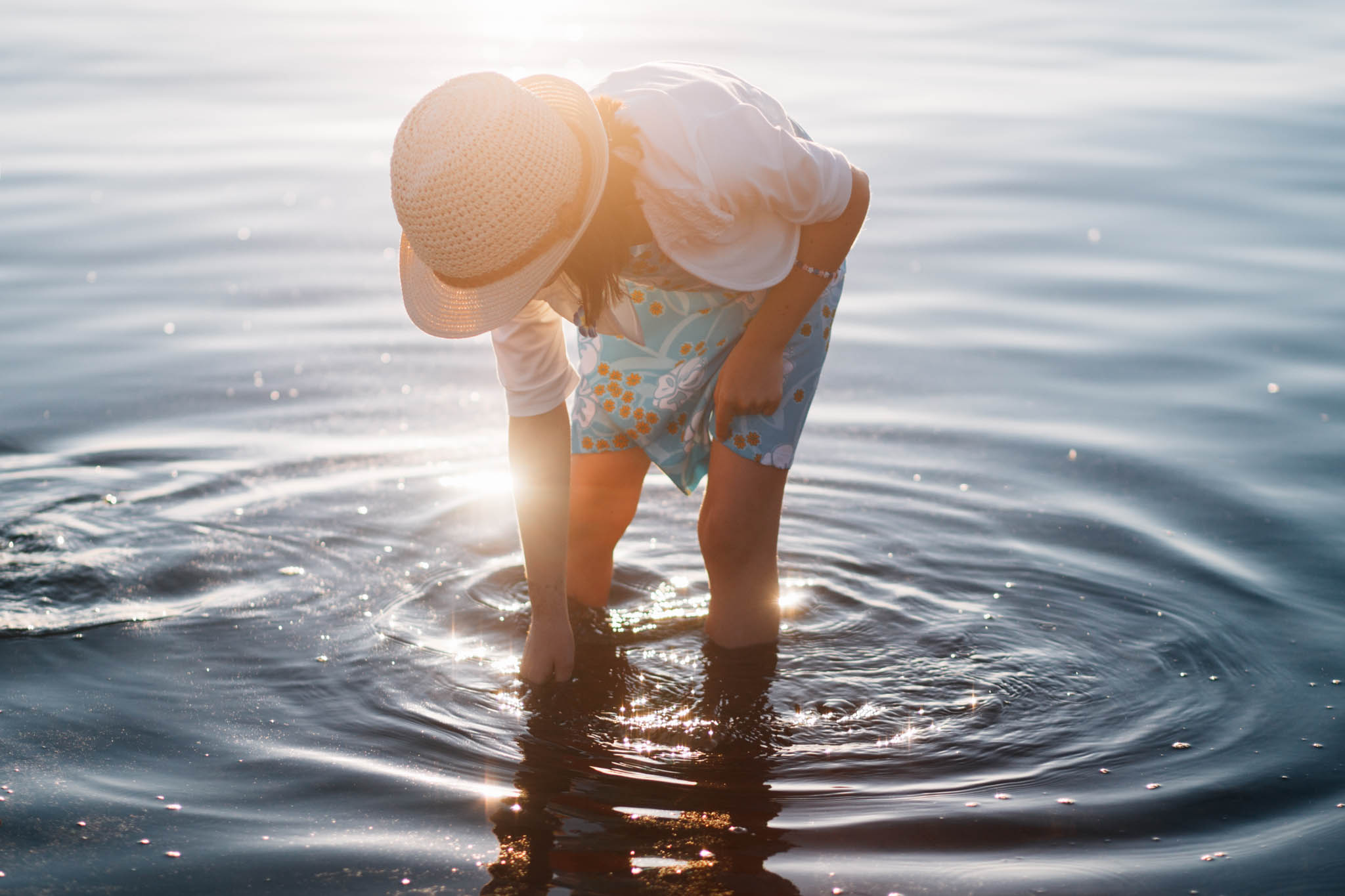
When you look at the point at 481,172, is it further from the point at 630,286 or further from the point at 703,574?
the point at 703,574

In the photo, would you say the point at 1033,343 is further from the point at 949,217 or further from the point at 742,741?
the point at 742,741

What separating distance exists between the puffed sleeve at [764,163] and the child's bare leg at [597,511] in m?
0.91

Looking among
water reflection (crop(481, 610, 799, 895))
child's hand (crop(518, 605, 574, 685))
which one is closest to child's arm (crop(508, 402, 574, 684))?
child's hand (crop(518, 605, 574, 685))

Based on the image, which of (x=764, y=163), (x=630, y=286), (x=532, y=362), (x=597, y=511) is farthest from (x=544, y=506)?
(x=764, y=163)

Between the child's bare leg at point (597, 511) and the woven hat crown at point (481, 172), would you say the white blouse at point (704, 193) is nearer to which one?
the woven hat crown at point (481, 172)

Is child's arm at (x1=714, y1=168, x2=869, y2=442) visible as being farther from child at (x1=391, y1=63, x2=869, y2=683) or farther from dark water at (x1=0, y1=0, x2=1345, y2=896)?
dark water at (x1=0, y1=0, x2=1345, y2=896)

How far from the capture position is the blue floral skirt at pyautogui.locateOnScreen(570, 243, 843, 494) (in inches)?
129

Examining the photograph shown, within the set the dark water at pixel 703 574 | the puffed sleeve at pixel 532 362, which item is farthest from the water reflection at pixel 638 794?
the puffed sleeve at pixel 532 362

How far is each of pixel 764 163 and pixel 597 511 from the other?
3.71 feet

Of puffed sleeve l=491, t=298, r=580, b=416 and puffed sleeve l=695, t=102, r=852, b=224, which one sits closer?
puffed sleeve l=695, t=102, r=852, b=224

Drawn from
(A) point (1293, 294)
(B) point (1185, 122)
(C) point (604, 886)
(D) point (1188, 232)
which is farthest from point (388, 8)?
(C) point (604, 886)

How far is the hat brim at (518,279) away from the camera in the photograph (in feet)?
8.47

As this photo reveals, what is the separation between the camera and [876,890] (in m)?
2.51

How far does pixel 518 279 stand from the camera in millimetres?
2588
